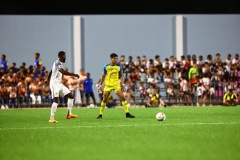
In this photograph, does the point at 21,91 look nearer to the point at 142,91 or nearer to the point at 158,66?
the point at 142,91

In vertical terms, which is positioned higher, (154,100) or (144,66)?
(144,66)

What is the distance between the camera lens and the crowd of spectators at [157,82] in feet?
102

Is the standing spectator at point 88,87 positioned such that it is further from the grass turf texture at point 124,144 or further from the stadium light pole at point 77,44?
the grass turf texture at point 124,144

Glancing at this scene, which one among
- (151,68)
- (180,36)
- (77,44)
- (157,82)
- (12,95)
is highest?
(180,36)

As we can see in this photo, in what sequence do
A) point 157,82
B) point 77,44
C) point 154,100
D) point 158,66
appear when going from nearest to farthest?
point 154,100 < point 157,82 < point 158,66 < point 77,44

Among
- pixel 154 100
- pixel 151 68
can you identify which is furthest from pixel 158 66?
pixel 154 100

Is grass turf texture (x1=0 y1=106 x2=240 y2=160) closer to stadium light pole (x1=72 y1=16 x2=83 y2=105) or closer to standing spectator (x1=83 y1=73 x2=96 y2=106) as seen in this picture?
standing spectator (x1=83 y1=73 x2=96 y2=106)

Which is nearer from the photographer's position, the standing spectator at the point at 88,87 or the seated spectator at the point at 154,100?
the seated spectator at the point at 154,100

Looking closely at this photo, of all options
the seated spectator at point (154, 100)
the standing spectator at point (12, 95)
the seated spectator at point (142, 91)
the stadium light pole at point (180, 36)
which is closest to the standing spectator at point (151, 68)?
the seated spectator at point (142, 91)

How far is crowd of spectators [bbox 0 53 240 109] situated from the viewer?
31.0 meters

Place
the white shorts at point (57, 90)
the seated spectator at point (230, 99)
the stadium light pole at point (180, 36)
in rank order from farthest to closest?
the stadium light pole at point (180, 36) → the seated spectator at point (230, 99) → the white shorts at point (57, 90)

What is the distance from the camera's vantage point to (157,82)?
31.8 metres

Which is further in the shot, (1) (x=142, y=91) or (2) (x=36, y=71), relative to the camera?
(2) (x=36, y=71)

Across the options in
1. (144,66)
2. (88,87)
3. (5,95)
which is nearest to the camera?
(5,95)
